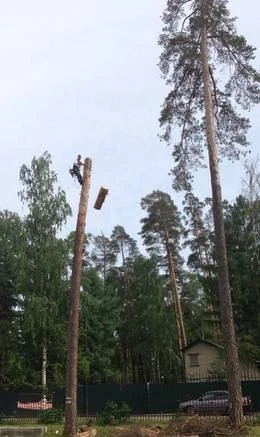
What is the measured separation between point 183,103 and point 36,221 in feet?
67.5

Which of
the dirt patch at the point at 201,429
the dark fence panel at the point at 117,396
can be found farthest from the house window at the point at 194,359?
the dirt patch at the point at 201,429

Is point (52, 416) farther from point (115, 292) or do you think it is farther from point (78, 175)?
point (115, 292)

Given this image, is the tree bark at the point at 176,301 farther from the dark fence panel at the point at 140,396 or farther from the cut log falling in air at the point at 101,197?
the cut log falling in air at the point at 101,197

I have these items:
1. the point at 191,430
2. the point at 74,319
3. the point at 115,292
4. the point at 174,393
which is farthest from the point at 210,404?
the point at 115,292

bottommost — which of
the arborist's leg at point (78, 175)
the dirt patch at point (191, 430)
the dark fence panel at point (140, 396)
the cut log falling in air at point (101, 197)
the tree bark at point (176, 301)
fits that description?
the dirt patch at point (191, 430)

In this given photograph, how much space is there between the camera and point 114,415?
2459 cm

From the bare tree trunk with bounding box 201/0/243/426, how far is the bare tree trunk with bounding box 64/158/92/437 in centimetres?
429

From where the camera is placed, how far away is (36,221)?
41500mm

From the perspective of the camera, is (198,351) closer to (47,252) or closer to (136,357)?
(47,252)

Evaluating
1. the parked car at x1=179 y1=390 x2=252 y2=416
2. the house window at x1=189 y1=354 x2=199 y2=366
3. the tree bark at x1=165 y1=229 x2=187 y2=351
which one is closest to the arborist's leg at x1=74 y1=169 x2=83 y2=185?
the parked car at x1=179 y1=390 x2=252 y2=416

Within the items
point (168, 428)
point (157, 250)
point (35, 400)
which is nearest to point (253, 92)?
point (168, 428)

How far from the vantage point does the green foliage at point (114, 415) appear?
78.7 ft

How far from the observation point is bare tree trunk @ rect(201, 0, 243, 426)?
1844cm

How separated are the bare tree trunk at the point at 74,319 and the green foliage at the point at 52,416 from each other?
8.27 metres
